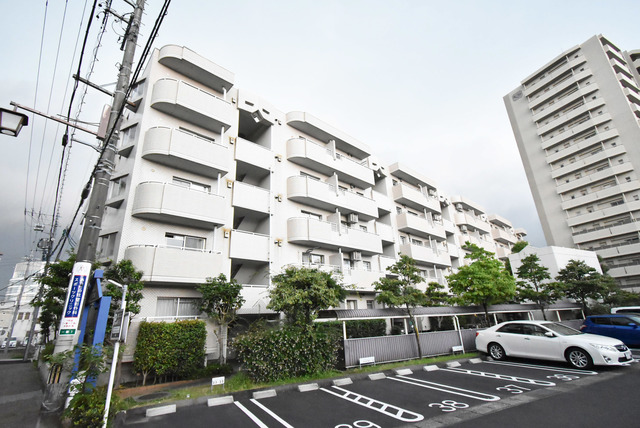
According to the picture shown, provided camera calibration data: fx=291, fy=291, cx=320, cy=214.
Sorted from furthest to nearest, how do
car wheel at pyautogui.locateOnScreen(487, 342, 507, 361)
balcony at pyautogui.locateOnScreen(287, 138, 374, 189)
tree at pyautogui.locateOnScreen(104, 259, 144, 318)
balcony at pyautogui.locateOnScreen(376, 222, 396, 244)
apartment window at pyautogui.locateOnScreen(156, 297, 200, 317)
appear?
balcony at pyautogui.locateOnScreen(376, 222, 396, 244) → balcony at pyautogui.locateOnScreen(287, 138, 374, 189) → apartment window at pyautogui.locateOnScreen(156, 297, 200, 317) → car wheel at pyautogui.locateOnScreen(487, 342, 507, 361) → tree at pyautogui.locateOnScreen(104, 259, 144, 318)

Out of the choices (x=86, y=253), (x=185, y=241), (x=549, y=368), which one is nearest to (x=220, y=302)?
(x=185, y=241)

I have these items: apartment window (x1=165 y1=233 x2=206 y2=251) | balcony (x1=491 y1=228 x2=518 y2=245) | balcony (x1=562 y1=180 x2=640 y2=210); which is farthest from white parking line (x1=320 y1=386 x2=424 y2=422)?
balcony (x1=562 y1=180 x2=640 y2=210)

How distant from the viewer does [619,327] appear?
13.0m

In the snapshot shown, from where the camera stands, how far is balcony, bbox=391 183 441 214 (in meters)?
26.0

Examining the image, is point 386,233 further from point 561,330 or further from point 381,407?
point 381,407

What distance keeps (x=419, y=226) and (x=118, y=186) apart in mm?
21898

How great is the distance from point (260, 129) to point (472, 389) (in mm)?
17646

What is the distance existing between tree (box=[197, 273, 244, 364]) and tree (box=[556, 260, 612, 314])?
20254 millimetres

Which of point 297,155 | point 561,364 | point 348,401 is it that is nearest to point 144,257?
point 348,401

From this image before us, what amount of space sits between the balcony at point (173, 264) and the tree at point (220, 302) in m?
0.58

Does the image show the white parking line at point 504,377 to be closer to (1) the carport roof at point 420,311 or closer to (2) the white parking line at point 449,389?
(2) the white parking line at point 449,389

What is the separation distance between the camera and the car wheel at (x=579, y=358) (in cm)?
906

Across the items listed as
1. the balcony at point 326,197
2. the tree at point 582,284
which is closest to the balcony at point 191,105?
the balcony at point 326,197

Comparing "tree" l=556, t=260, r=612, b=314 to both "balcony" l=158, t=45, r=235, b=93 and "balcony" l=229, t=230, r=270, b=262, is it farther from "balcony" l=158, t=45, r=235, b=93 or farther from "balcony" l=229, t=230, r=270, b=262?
"balcony" l=158, t=45, r=235, b=93
